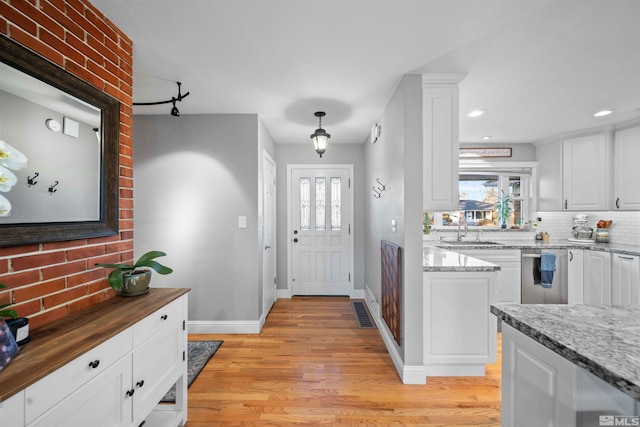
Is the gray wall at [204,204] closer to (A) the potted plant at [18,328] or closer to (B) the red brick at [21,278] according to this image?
(B) the red brick at [21,278]

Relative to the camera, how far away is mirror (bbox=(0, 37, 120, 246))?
1.06 meters

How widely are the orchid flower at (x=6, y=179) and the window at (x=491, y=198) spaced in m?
4.38

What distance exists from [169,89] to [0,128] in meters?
1.70

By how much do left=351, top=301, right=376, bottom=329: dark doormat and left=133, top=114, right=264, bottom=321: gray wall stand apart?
50.0 inches

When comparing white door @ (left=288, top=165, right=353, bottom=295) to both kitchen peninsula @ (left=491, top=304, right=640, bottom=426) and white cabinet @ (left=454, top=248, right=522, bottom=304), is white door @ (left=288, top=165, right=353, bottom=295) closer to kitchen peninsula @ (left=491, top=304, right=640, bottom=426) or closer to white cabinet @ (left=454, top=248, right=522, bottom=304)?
white cabinet @ (left=454, top=248, right=522, bottom=304)

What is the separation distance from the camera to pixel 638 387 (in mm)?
645

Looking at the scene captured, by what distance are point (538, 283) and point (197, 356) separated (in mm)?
3937

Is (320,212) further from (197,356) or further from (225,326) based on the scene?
(197,356)

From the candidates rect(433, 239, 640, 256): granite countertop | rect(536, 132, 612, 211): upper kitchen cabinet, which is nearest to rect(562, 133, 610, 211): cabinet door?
rect(536, 132, 612, 211): upper kitchen cabinet

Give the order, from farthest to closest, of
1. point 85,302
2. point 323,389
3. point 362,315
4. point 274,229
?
1. point 274,229
2. point 362,315
3. point 323,389
4. point 85,302

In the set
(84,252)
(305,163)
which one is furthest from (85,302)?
(305,163)

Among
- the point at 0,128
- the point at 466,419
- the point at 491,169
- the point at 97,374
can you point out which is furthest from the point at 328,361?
the point at 491,169

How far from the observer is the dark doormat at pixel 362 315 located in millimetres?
3319
